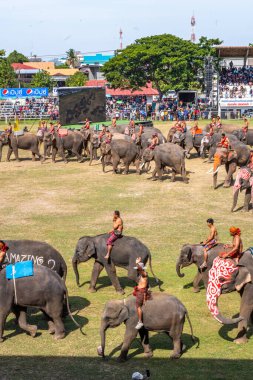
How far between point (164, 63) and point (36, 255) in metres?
55.8

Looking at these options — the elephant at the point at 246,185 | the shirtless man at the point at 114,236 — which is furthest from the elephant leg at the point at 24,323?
the elephant at the point at 246,185

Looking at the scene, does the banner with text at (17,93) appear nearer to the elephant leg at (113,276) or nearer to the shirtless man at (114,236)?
the shirtless man at (114,236)

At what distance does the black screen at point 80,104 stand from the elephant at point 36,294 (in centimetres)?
3642

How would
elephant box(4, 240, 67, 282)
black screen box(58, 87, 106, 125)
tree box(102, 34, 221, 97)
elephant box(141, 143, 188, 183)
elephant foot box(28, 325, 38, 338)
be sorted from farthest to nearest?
tree box(102, 34, 221, 97) < black screen box(58, 87, 106, 125) < elephant box(141, 143, 188, 183) < elephant box(4, 240, 67, 282) < elephant foot box(28, 325, 38, 338)

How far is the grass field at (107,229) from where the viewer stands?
12695 millimetres

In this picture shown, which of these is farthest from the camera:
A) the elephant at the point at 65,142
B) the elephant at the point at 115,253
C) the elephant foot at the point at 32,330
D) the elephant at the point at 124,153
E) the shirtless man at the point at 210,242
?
the elephant at the point at 65,142

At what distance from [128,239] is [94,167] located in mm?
19254

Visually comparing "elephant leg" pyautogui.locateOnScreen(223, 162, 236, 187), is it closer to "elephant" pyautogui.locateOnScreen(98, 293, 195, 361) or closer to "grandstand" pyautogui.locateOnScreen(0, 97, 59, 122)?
"elephant" pyautogui.locateOnScreen(98, 293, 195, 361)

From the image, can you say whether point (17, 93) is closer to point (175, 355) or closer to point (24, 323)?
point (24, 323)

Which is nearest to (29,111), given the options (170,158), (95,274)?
Result: (170,158)

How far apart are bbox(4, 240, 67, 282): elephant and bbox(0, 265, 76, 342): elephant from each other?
1950 millimetres

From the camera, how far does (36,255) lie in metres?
16.1

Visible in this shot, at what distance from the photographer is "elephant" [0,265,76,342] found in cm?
1382

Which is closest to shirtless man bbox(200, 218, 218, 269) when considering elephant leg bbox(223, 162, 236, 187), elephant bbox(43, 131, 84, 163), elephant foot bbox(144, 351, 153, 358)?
elephant foot bbox(144, 351, 153, 358)
